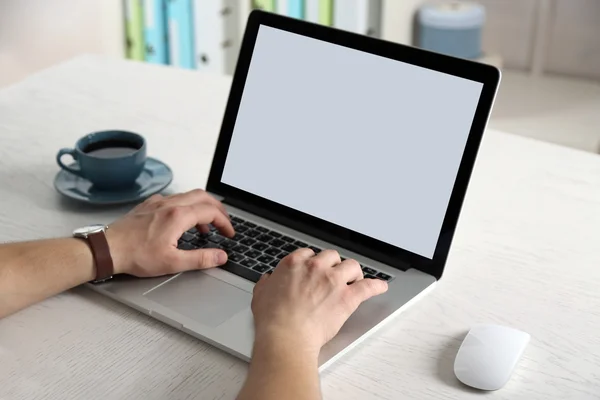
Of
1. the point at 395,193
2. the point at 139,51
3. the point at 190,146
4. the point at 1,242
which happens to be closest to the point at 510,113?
the point at 139,51

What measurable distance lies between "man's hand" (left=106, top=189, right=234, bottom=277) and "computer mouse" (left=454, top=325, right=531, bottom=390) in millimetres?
326

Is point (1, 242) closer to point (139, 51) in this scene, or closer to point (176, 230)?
point (176, 230)

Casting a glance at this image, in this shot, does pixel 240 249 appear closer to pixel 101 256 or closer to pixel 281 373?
pixel 101 256

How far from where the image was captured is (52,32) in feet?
7.41

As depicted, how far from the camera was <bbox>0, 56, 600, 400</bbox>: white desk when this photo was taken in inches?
34.1

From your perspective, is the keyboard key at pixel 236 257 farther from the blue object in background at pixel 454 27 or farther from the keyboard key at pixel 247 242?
Answer: the blue object in background at pixel 454 27

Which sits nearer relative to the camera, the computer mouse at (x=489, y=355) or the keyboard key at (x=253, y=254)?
the computer mouse at (x=489, y=355)

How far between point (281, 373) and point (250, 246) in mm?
294

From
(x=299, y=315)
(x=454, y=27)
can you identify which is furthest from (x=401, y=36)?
(x=299, y=315)

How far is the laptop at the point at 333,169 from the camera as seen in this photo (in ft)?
3.22

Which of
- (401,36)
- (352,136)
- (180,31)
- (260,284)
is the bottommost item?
(401,36)

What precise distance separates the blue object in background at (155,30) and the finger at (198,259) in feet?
5.09

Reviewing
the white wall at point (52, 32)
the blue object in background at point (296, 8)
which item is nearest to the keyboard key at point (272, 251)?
the white wall at point (52, 32)

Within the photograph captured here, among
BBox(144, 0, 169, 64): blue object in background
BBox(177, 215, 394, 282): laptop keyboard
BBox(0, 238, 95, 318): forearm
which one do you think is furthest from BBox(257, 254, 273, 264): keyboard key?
BBox(144, 0, 169, 64): blue object in background
